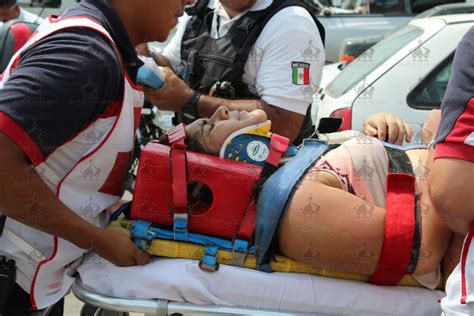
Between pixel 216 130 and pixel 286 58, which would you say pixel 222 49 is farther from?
Result: pixel 216 130

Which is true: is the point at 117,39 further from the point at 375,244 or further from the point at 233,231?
the point at 375,244

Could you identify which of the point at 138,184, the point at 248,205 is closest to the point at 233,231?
the point at 248,205

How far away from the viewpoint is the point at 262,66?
95.3 inches

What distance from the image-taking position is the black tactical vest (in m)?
2.43

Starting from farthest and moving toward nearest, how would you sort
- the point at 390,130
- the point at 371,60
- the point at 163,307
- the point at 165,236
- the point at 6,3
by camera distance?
the point at 6,3 → the point at 371,60 → the point at 390,130 → the point at 165,236 → the point at 163,307

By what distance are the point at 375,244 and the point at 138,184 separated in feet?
2.13

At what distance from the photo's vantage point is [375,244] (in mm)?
1639

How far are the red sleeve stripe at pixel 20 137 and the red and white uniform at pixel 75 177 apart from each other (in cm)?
5

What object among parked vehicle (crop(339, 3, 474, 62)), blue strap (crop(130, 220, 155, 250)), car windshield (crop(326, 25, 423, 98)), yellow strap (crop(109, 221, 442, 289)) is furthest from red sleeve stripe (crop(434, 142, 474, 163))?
parked vehicle (crop(339, 3, 474, 62))

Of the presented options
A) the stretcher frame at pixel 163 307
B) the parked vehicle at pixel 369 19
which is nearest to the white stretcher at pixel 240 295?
the stretcher frame at pixel 163 307

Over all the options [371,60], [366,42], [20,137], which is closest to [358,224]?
[20,137]

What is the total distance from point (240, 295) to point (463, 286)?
0.55m

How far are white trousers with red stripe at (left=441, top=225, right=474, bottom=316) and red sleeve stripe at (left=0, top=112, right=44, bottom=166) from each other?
1.04 m

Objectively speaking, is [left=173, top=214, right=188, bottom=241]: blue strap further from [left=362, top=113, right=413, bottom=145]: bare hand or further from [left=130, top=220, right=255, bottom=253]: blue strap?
[left=362, top=113, right=413, bottom=145]: bare hand
